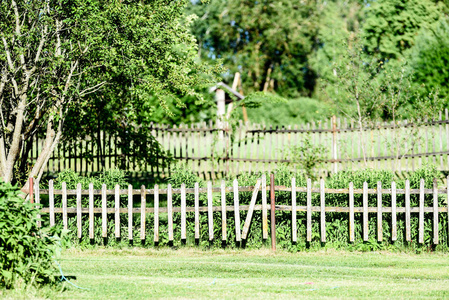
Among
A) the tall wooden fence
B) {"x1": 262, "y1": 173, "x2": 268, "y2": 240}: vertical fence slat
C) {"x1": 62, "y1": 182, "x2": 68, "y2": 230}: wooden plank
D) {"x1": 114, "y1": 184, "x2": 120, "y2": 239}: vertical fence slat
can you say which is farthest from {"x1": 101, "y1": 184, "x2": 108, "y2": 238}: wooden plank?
the tall wooden fence

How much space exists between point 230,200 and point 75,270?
3.05m

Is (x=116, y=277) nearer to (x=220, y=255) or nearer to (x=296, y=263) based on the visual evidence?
(x=220, y=255)

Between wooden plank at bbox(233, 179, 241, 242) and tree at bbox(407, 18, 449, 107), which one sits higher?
tree at bbox(407, 18, 449, 107)

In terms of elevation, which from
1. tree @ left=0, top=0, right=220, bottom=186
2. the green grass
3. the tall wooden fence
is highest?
tree @ left=0, top=0, right=220, bottom=186

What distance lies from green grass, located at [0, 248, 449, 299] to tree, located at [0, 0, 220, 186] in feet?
10.2

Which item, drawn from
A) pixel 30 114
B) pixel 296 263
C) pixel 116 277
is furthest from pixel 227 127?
pixel 116 277

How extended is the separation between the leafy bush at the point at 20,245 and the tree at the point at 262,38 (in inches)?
1640

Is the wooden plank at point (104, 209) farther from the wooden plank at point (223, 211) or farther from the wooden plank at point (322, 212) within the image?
the wooden plank at point (322, 212)

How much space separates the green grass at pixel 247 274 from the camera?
23.5ft

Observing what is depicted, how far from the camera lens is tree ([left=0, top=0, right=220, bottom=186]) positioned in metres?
10.7

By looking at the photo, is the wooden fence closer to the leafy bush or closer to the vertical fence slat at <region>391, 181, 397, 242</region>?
the vertical fence slat at <region>391, 181, 397, 242</region>

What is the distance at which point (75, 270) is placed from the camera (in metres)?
8.52

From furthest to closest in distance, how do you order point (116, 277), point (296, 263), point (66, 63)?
point (66, 63) < point (296, 263) < point (116, 277)

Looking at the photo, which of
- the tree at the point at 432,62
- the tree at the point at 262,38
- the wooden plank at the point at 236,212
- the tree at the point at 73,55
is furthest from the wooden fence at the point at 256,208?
the tree at the point at 262,38
